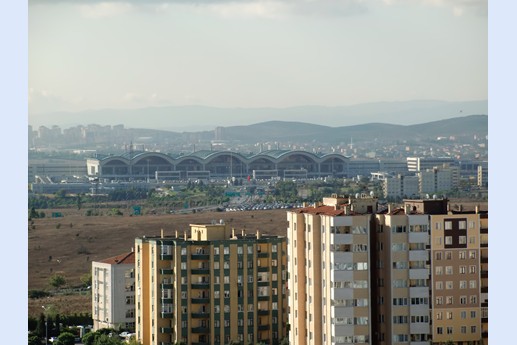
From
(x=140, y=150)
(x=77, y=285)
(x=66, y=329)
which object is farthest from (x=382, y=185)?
(x=66, y=329)

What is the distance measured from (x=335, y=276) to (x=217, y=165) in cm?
3512

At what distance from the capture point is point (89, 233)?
28.5 m

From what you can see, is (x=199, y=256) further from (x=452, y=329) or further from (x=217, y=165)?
(x=217, y=165)

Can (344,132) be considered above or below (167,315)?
above

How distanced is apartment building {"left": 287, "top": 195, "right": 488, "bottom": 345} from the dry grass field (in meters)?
9.02

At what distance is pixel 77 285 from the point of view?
2253cm

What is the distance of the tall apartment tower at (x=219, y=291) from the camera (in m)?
14.3

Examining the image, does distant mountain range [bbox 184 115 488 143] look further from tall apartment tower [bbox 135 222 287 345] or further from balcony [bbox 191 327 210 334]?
balcony [bbox 191 327 210 334]

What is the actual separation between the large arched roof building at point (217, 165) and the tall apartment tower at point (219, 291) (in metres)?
30.5

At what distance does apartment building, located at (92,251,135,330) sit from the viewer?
16.8 metres

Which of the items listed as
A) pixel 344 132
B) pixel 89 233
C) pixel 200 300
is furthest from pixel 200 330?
pixel 344 132

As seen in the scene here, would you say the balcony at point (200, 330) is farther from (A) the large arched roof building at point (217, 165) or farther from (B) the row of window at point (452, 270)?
(A) the large arched roof building at point (217, 165)

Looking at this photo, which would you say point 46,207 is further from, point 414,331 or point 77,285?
point 414,331

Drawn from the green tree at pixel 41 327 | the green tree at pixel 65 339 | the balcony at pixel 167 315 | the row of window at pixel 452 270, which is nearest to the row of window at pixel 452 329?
the row of window at pixel 452 270
